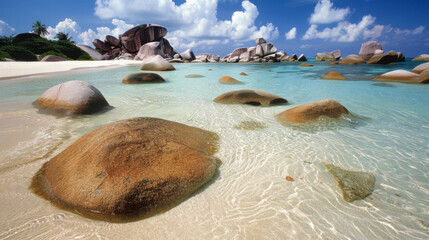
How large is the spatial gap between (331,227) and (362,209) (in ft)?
1.48


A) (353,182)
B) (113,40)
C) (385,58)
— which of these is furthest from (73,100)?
(113,40)

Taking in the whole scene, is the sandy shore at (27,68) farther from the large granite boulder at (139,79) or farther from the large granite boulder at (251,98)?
the large granite boulder at (251,98)

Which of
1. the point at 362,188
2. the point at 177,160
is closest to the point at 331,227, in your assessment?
the point at 362,188

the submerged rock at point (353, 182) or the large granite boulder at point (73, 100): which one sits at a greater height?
the large granite boulder at point (73, 100)

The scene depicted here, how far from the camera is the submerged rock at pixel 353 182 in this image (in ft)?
6.98

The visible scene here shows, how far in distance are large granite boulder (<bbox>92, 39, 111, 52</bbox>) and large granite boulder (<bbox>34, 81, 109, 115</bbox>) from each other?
188 ft

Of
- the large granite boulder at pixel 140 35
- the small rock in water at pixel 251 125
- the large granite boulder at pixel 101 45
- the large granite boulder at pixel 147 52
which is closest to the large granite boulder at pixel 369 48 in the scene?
the large granite boulder at pixel 147 52

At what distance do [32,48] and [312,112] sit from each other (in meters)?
41.8

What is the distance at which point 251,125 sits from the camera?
425 centimetres

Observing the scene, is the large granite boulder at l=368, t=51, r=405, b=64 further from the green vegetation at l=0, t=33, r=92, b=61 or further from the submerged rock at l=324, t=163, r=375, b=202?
the green vegetation at l=0, t=33, r=92, b=61

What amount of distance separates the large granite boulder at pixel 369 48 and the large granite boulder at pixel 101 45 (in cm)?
5857

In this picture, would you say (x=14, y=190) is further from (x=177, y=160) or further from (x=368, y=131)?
(x=368, y=131)

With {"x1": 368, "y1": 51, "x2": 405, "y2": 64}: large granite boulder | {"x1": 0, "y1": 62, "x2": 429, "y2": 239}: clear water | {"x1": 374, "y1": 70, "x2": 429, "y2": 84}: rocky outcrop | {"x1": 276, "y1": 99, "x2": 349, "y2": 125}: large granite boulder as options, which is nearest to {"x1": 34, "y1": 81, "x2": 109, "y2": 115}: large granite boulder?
{"x1": 0, "y1": 62, "x2": 429, "y2": 239}: clear water

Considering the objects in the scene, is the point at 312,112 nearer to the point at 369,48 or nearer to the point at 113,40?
the point at 369,48
